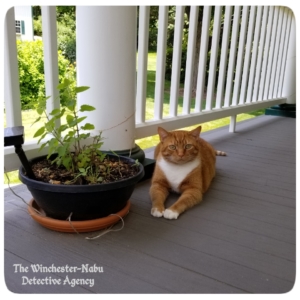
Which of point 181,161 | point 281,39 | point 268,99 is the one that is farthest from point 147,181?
point 281,39

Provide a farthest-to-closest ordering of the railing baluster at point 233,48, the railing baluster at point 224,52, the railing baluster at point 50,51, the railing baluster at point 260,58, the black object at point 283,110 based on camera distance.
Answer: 1. the black object at point 283,110
2. the railing baluster at point 260,58
3. the railing baluster at point 233,48
4. the railing baluster at point 224,52
5. the railing baluster at point 50,51

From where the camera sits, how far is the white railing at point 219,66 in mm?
1950

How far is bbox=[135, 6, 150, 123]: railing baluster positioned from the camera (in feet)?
6.35

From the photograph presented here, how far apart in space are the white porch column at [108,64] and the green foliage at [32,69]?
269 millimetres

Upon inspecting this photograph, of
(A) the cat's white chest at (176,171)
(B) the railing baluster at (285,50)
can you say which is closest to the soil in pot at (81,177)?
(A) the cat's white chest at (176,171)

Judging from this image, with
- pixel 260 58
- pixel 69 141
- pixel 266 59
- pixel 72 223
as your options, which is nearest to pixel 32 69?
pixel 69 141

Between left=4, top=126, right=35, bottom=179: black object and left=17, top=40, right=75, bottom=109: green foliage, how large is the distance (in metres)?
0.64

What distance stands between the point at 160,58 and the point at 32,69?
0.79 m

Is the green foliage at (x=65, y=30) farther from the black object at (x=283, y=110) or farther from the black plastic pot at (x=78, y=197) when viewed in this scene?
the black object at (x=283, y=110)

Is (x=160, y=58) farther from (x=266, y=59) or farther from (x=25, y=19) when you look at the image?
(x=266, y=59)

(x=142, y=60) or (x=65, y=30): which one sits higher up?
(x=65, y=30)

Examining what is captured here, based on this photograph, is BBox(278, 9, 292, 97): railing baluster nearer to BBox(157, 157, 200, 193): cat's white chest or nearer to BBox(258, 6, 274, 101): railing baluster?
BBox(258, 6, 274, 101): railing baluster

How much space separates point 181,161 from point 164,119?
0.72 metres

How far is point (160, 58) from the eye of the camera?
2148 millimetres
